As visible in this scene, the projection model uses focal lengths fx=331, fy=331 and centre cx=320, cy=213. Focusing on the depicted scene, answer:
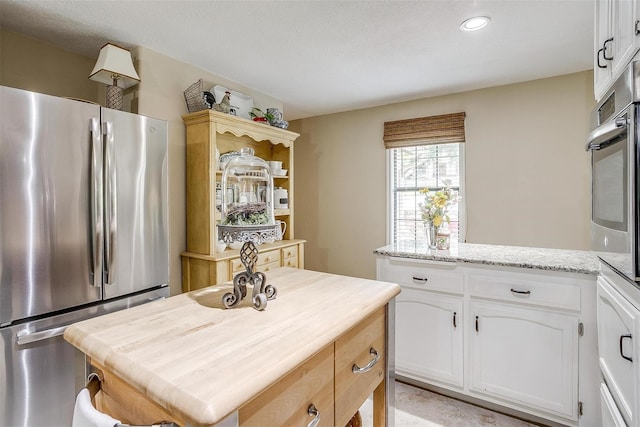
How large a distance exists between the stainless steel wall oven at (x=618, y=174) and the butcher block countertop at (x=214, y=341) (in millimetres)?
789

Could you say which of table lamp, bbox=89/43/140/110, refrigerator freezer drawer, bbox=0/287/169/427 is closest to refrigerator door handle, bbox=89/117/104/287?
refrigerator freezer drawer, bbox=0/287/169/427

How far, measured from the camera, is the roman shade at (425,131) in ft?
11.6

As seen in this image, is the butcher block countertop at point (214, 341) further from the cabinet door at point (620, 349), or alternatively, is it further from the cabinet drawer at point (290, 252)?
the cabinet drawer at point (290, 252)

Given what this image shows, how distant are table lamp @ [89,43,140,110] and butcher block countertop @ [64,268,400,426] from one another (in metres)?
1.81

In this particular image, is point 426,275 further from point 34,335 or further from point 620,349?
point 34,335

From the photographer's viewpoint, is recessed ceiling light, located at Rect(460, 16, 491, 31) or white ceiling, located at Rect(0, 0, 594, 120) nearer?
white ceiling, located at Rect(0, 0, 594, 120)

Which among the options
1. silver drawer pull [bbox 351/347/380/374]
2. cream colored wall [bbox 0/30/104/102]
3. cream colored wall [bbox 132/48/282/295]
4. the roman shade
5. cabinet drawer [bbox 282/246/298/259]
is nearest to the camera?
silver drawer pull [bbox 351/347/380/374]

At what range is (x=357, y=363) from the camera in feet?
3.85

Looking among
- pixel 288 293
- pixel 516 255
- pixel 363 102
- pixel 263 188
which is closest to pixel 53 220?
pixel 263 188

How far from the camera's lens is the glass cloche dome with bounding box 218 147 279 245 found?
1292mm

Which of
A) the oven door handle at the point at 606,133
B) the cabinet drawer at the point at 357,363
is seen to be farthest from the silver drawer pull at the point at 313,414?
the oven door handle at the point at 606,133

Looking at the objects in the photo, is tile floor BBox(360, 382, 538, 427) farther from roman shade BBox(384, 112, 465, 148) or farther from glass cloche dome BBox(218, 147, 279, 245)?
roman shade BBox(384, 112, 465, 148)

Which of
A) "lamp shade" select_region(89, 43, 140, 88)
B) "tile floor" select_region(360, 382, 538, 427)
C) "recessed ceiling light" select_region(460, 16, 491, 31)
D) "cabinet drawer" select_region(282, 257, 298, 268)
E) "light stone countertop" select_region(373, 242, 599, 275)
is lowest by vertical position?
"tile floor" select_region(360, 382, 538, 427)

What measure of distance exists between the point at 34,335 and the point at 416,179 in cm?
356
